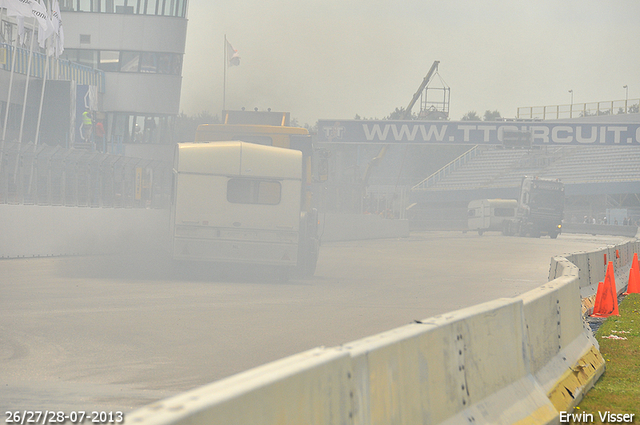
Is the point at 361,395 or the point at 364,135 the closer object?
the point at 361,395

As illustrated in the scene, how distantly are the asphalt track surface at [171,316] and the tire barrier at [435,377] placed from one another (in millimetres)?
2503

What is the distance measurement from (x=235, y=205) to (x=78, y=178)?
7.32m

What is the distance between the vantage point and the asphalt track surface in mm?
7176

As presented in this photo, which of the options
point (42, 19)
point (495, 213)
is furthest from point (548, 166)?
point (42, 19)

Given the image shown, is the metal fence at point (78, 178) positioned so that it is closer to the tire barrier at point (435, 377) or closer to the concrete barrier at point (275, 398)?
the tire barrier at point (435, 377)

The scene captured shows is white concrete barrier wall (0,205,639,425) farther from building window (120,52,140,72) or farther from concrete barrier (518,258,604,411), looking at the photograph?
building window (120,52,140,72)

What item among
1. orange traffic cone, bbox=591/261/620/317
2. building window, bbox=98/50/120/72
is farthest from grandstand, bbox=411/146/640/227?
orange traffic cone, bbox=591/261/620/317

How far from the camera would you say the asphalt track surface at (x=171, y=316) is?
7.18 meters

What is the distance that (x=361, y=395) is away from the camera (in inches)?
146

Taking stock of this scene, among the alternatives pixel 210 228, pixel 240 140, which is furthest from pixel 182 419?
pixel 240 140

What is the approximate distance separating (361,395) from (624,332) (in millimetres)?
8094

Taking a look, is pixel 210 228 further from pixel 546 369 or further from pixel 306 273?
pixel 546 369

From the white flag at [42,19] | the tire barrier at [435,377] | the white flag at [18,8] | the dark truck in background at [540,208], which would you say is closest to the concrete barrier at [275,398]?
the tire barrier at [435,377]

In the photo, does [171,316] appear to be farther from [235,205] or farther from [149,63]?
[149,63]
